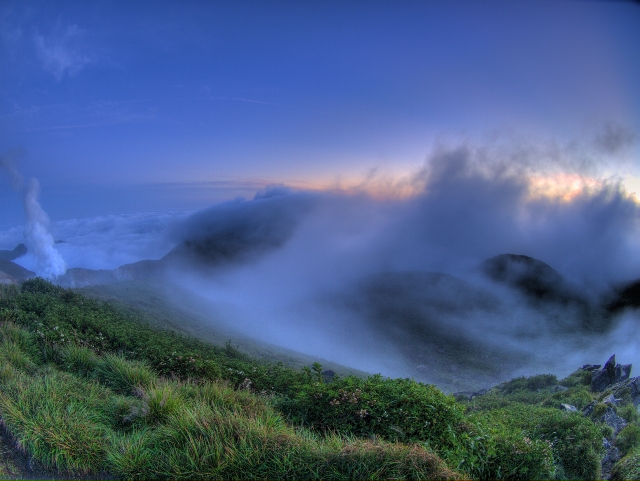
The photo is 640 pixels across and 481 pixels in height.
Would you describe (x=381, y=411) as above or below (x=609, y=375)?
above

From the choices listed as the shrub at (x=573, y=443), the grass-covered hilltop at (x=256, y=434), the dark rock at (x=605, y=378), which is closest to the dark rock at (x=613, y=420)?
A: the grass-covered hilltop at (x=256, y=434)

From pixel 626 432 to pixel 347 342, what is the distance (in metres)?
87.1

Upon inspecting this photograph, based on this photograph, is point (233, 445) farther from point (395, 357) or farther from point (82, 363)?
point (395, 357)

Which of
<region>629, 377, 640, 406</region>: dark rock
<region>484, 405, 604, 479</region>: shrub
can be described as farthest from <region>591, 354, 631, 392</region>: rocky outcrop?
<region>484, 405, 604, 479</region>: shrub

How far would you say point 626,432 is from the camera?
832cm

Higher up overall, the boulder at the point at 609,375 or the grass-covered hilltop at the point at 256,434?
the grass-covered hilltop at the point at 256,434

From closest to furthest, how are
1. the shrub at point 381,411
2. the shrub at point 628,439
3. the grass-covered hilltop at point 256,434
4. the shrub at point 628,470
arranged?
1. the grass-covered hilltop at point 256,434
2. the shrub at point 628,470
3. the shrub at point 381,411
4. the shrub at point 628,439

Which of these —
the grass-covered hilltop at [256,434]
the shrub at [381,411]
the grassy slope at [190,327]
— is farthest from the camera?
the grassy slope at [190,327]

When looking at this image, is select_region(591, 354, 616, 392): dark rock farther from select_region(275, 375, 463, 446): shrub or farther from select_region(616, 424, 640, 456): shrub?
select_region(275, 375, 463, 446): shrub

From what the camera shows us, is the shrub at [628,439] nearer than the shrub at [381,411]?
No

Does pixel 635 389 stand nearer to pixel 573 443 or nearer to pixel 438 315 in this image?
pixel 573 443

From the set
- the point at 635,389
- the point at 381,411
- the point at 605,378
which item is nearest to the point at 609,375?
the point at 605,378

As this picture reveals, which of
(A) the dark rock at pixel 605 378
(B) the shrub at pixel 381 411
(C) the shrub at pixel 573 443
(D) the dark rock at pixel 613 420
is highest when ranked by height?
(B) the shrub at pixel 381 411

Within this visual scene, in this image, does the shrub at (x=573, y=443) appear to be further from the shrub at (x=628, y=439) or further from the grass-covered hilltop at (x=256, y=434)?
the shrub at (x=628, y=439)
